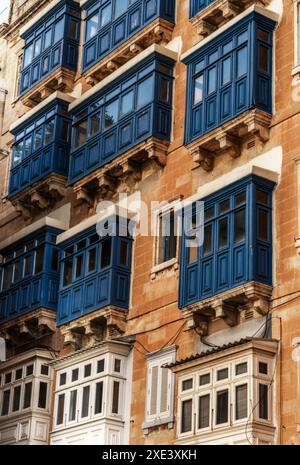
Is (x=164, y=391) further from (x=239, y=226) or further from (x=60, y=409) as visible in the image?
(x=239, y=226)

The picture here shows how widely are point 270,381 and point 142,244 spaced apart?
793cm

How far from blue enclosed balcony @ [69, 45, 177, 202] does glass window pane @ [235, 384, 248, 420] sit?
30.0 ft

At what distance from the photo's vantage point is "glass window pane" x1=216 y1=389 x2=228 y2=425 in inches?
1049

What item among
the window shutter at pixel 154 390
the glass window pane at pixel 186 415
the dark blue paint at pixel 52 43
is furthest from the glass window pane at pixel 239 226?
the dark blue paint at pixel 52 43

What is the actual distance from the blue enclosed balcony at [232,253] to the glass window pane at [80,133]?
831 cm

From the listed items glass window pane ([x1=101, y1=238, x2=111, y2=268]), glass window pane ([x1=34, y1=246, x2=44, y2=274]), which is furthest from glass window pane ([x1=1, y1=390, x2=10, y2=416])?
glass window pane ([x1=101, y1=238, x2=111, y2=268])

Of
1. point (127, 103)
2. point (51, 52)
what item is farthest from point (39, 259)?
point (51, 52)

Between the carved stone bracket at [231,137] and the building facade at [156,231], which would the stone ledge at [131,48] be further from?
the carved stone bracket at [231,137]

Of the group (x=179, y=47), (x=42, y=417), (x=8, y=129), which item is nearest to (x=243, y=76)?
(x=179, y=47)

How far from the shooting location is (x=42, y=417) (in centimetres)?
3403

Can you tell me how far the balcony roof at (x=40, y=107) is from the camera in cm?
3809

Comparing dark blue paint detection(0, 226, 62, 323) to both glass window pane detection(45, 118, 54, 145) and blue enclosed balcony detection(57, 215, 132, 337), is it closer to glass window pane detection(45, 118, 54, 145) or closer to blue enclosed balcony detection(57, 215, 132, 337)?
blue enclosed balcony detection(57, 215, 132, 337)

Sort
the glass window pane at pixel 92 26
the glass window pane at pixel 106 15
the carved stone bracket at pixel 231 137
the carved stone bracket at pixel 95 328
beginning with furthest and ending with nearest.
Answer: the glass window pane at pixel 92 26
the glass window pane at pixel 106 15
the carved stone bracket at pixel 95 328
the carved stone bracket at pixel 231 137

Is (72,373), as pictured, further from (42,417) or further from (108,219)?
(108,219)
